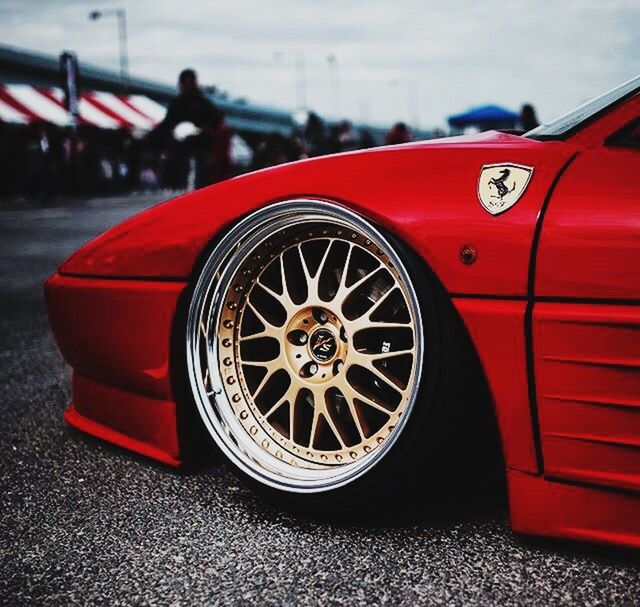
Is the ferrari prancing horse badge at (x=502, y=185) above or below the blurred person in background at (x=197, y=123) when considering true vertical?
below

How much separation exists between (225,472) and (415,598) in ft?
2.73

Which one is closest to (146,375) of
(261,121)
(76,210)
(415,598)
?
(415,598)

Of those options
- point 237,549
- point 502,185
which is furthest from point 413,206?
Result: point 237,549

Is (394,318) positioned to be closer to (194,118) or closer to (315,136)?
(194,118)

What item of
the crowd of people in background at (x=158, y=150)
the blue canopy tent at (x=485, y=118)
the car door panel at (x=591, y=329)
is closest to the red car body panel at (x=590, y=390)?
the car door panel at (x=591, y=329)

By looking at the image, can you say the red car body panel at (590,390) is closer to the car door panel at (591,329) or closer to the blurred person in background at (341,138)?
the car door panel at (591,329)

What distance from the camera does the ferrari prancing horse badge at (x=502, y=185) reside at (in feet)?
5.49

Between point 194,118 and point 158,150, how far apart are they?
0.42 m

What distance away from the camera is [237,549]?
5.92ft

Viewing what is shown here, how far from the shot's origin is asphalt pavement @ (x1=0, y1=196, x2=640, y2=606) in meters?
1.60

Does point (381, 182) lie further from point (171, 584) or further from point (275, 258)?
point (171, 584)

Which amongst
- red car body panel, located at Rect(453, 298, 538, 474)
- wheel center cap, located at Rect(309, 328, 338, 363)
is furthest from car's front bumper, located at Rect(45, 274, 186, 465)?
red car body panel, located at Rect(453, 298, 538, 474)

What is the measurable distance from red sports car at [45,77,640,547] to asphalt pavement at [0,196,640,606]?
0.08m

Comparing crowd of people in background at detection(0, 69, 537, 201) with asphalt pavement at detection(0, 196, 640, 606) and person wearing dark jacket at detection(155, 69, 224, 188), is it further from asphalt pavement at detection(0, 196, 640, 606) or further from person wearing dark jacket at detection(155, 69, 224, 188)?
A: asphalt pavement at detection(0, 196, 640, 606)
